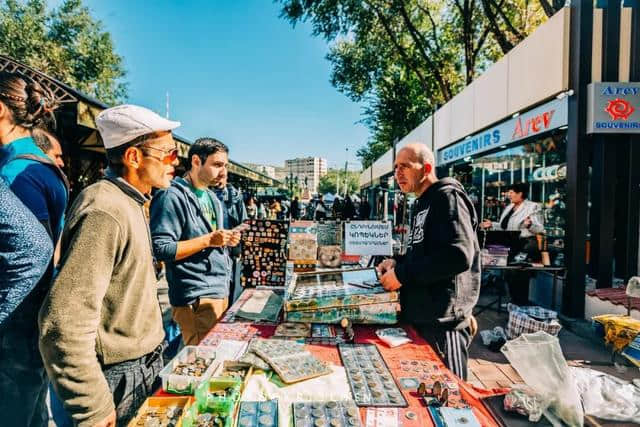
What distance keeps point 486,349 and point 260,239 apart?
3147 millimetres

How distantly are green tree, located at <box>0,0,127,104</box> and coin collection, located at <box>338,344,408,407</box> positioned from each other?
79.2 ft

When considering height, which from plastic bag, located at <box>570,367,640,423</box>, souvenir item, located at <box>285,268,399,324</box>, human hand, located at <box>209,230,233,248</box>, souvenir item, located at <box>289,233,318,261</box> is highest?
human hand, located at <box>209,230,233,248</box>

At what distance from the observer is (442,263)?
197 cm

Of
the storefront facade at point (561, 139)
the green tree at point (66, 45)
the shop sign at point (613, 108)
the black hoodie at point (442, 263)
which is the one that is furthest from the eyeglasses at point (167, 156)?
the green tree at point (66, 45)

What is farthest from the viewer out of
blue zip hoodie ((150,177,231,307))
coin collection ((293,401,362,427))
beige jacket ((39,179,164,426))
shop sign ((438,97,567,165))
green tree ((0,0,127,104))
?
green tree ((0,0,127,104))

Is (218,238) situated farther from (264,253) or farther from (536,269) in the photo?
(536,269)

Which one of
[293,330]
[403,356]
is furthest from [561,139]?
[293,330]

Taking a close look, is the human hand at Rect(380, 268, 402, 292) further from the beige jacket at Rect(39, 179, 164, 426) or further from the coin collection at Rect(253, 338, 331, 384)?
the beige jacket at Rect(39, 179, 164, 426)

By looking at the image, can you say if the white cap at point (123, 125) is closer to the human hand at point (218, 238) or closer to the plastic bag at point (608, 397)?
the human hand at point (218, 238)

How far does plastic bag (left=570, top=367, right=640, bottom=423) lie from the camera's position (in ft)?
5.89

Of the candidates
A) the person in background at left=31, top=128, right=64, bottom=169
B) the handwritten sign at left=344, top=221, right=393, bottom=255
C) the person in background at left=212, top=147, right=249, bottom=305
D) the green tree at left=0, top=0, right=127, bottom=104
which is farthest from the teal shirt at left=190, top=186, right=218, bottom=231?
the green tree at left=0, top=0, right=127, bottom=104

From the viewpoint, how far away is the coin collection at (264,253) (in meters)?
3.11

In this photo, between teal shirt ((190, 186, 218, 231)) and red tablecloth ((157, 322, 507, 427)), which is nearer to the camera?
red tablecloth ((157, 322, 507, 427))

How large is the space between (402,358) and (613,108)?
17.4 ft
